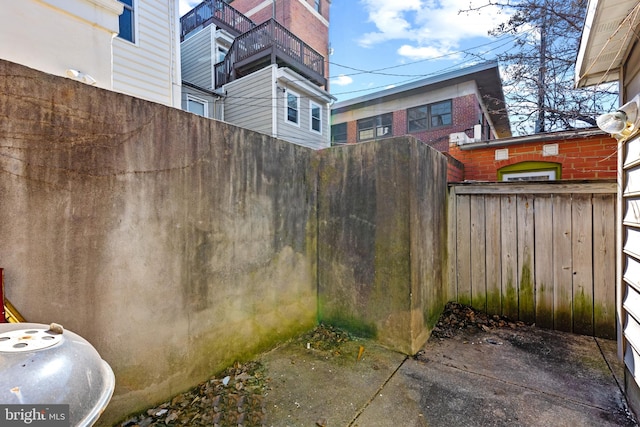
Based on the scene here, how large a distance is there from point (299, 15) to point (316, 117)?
537 cm

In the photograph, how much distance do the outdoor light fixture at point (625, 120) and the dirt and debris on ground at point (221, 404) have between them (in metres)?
2.98

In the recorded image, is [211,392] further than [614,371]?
No

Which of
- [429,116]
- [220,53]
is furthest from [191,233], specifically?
[429,116]

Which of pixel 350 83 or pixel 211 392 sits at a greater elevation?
pixel 350 83

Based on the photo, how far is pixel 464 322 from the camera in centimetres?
361

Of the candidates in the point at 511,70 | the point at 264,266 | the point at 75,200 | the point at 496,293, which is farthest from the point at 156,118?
the point at 511,70

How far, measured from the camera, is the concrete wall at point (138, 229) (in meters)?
1.60

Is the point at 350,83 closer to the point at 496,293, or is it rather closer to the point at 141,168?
the point at 496,293

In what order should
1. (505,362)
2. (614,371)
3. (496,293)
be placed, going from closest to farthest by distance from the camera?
(614,371), (505,362), (496,293)

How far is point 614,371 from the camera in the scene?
2576 mm

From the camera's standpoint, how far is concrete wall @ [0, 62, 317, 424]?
62.8 inches

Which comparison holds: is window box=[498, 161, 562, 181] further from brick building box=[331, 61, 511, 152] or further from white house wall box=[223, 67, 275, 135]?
white house wall box=[223, 67, 275, 135]

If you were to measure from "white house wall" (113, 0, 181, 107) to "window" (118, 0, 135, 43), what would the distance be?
0.07 metres

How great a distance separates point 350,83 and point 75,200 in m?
11.0
